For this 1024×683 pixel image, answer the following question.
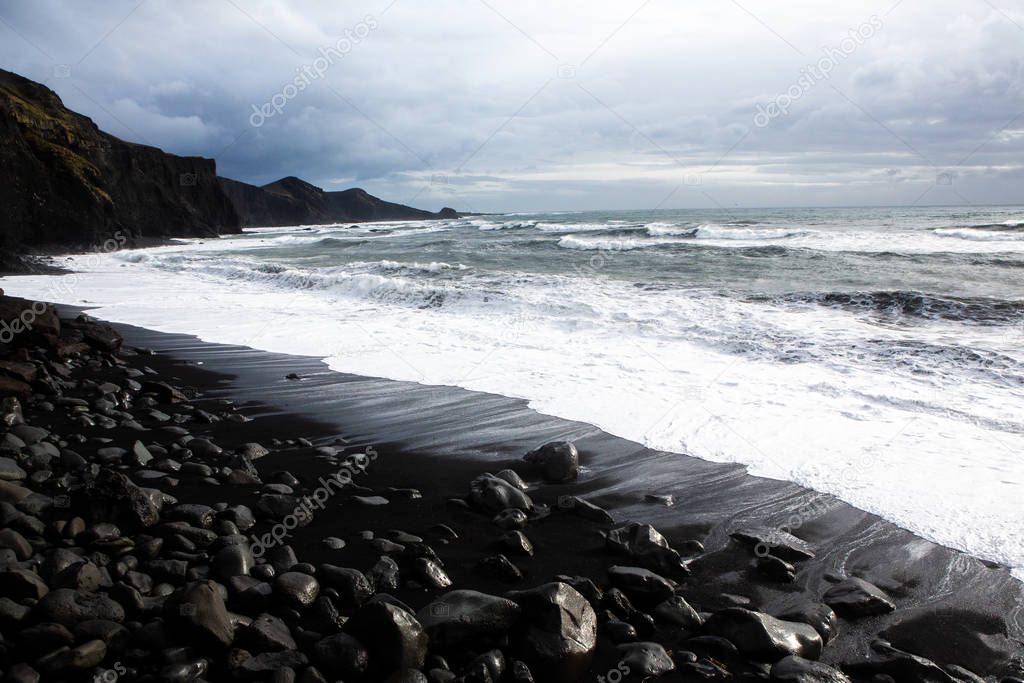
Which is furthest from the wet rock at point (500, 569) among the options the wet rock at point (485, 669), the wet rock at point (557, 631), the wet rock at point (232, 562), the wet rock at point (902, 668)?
the wet rock at point (902, 668)

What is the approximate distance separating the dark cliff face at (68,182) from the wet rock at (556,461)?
22248 mm

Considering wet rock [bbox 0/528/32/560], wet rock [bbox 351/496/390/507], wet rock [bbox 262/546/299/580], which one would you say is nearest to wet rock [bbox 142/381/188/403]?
wet rock [bbox 351/496/390/507]

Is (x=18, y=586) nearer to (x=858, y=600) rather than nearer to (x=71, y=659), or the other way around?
(x=71, y=659)

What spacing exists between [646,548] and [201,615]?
223 centimetres

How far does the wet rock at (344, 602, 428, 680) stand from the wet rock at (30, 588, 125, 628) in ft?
3.27

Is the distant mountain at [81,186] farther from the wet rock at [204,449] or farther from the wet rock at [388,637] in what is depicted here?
the wet rock at [388,637]

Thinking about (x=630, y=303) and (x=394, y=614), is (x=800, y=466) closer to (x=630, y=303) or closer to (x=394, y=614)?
(x=394, y=614)

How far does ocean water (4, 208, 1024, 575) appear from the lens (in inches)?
192

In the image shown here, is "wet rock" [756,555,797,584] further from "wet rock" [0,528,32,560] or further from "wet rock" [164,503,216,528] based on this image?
"wet rock" [0,528,32,560]

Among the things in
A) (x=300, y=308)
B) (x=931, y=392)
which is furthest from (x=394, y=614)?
(x=300, y=308)

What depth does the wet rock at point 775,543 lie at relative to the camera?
3.52m

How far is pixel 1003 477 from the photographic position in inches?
179

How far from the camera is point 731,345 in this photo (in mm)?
9133

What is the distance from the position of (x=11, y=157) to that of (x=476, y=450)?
1164 inches
